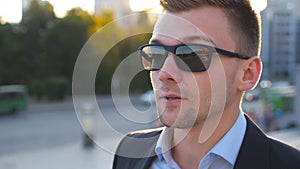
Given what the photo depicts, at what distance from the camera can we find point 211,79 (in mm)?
1354

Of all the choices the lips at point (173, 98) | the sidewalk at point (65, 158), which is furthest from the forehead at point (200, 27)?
the sidewalk at point (65, 158)

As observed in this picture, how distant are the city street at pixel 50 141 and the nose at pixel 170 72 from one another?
5.59 ft

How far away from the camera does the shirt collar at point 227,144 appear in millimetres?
1361

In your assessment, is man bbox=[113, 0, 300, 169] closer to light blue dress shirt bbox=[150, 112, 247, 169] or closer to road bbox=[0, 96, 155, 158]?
light blue dress shirt bbox=[150, 112, 247, 169]

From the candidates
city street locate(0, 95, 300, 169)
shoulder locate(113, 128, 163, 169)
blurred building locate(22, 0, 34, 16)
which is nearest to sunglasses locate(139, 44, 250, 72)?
shoulder locate(113, 128, 163, 169)

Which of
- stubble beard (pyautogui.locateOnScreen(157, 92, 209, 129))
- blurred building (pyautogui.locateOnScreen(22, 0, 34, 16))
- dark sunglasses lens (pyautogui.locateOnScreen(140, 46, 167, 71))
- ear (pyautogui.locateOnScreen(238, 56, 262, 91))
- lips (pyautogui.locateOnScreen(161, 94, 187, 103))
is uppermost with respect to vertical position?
dark sunglasses lens (pyautogui.locateOnScreen(140, 46, 167, 71))

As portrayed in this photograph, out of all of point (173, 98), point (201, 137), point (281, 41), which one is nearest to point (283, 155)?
point (201, 137)

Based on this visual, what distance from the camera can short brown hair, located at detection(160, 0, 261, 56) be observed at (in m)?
1.36

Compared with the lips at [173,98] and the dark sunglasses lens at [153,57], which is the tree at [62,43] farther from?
the lips at [173,98]

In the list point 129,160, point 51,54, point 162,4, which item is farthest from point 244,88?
point 51,54

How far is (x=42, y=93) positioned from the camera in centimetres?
2159

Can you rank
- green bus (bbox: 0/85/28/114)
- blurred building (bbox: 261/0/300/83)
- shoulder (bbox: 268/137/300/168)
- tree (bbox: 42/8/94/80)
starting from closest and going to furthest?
shoulder (bbox: 268/137/300/168), green bus (bbox: 0/85/28/114), blurred building (bbox: 261/0/300/83), tree (bbox: 42/8/94/80)

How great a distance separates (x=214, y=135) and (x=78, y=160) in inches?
298

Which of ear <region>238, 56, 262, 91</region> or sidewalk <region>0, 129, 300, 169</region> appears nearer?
ear <region>238, 56, 262, 91</region>
